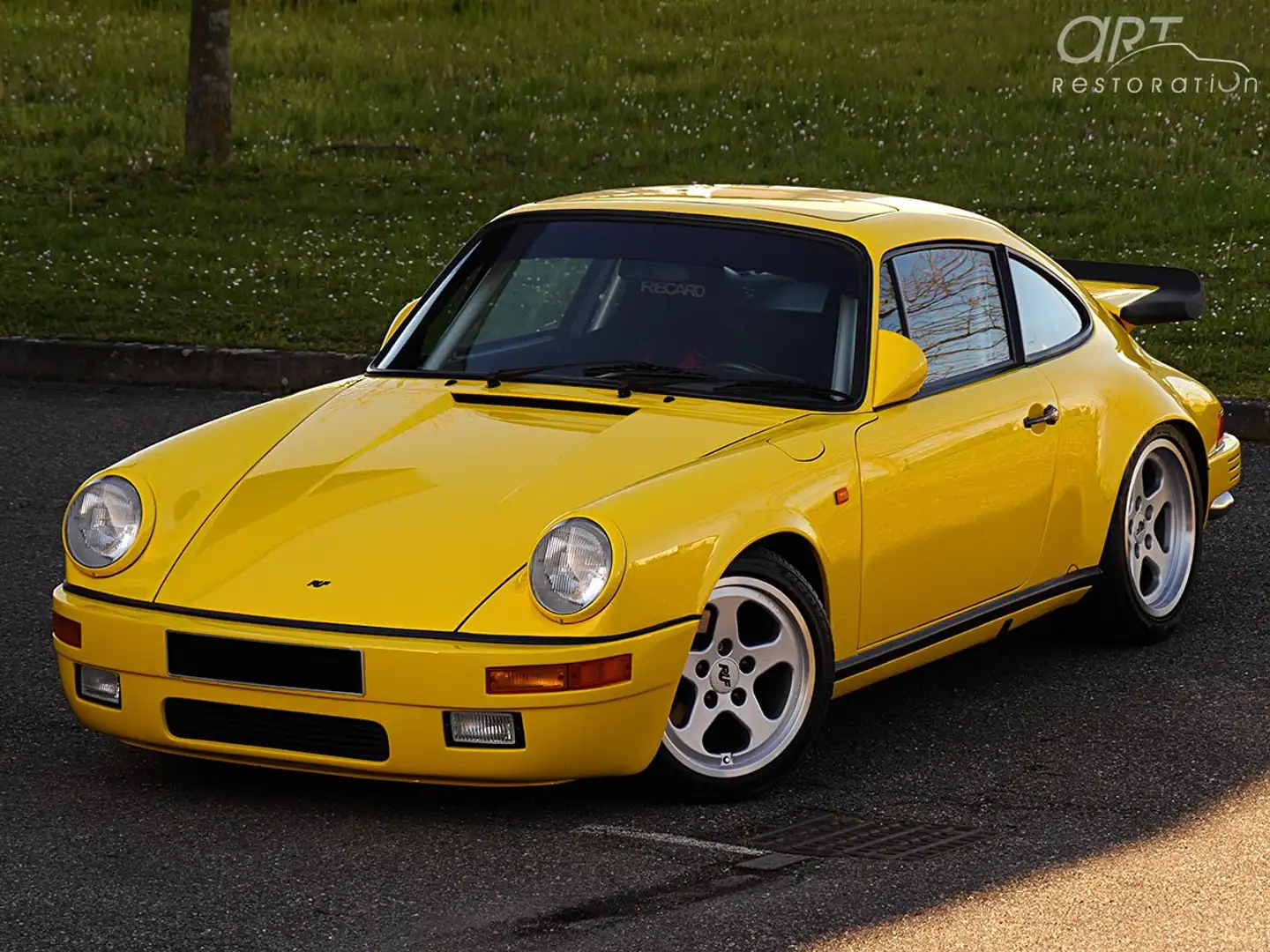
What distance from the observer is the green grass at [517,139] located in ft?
44.6

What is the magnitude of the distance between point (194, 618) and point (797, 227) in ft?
7.03

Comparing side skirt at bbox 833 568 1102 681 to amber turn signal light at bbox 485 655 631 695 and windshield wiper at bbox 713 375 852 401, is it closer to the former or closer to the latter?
windshield wiper at bbox 713 375 852 401

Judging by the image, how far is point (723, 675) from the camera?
16.6 feet

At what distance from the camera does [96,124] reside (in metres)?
18.2

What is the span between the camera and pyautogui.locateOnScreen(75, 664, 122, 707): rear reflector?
4.95 metres

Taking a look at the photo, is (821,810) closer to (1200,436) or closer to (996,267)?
(996,267)

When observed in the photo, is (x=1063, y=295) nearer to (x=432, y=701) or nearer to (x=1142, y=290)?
(x=1142, y=290)

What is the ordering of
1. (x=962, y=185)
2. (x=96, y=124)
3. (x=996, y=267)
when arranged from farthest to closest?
1. (x=96, y=124)
2. (x=962, y=185)
3. (x=996, y=267)

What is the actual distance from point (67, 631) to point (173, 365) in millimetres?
7193

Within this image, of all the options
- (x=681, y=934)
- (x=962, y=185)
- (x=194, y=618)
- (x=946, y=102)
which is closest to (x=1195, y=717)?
(x=681, y=934)

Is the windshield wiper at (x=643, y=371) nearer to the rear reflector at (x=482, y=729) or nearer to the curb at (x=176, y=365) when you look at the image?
the rear reflector at (x=482, y=729)

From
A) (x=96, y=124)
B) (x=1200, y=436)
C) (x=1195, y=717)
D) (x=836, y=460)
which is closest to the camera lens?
(x=836, y=460)

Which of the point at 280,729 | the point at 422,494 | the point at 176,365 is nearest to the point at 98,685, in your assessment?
the point at 280,729

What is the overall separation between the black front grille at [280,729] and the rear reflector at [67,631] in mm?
327
